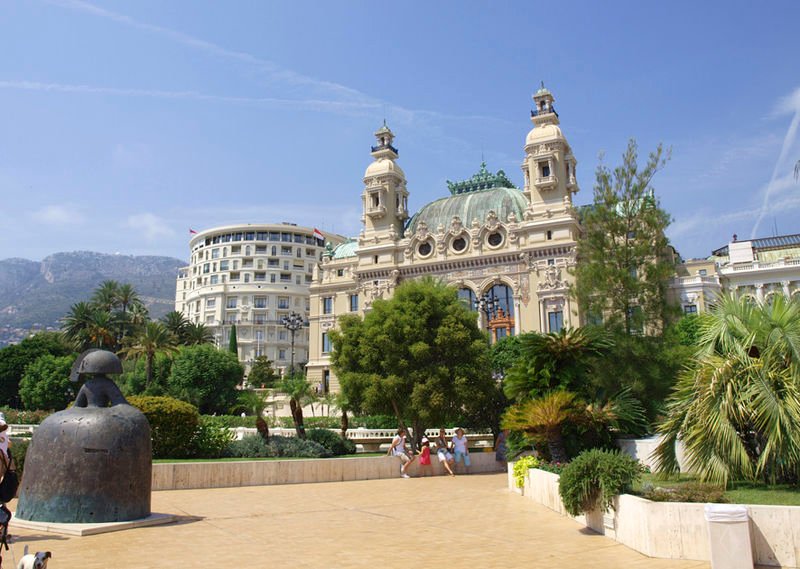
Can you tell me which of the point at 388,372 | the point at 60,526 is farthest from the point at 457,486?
the point at 60,526

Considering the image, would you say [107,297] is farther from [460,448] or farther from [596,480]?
[596,480]

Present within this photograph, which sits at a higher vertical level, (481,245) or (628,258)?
(481,245)

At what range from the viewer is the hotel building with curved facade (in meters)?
111

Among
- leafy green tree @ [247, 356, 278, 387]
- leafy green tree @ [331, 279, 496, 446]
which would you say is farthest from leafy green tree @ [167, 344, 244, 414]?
leafy green tree @ [331, 279, 496, 446]

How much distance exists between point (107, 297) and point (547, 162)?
2003 inches

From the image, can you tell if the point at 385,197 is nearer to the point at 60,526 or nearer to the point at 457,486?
the point at 457,486

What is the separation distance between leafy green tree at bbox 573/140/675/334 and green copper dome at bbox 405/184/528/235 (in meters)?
47.9

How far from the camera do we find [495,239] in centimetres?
7175

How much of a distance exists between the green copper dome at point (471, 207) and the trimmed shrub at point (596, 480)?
6238cm

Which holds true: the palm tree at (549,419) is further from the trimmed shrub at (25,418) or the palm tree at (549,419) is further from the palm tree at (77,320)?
the palm tree at (77,320)

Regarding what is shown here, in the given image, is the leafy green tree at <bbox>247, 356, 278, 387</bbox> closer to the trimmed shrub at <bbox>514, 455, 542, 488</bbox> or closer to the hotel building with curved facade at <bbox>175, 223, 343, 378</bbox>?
the hotel building with curved facade at <bbox>175, 223, 343, 378</bbox>

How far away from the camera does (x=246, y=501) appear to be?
16078 mm

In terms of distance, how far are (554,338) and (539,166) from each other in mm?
52434

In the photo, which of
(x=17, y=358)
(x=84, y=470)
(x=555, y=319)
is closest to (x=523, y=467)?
(x=84, y=470)
